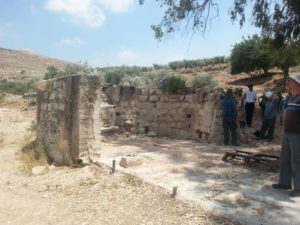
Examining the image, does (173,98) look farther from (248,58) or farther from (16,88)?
(16,88)

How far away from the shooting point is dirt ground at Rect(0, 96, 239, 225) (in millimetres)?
4694

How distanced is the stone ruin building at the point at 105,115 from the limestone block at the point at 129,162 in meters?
0.81

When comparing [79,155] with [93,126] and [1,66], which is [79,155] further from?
[1,66]

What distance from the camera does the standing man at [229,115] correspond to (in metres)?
9.73

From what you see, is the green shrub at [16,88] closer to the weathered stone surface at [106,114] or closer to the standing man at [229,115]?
the weathered stone surface at [106,114]

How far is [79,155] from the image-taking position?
291 inches

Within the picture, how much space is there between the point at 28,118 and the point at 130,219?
12093 mm

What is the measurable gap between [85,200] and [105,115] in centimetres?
654

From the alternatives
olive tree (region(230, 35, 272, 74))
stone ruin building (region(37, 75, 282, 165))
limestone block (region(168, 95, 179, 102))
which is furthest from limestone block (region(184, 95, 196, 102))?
olive tree (region(230, 35, 272, 74))

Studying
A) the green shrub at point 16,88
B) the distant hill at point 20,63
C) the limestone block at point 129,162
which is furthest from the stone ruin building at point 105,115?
the distant hill at point 20,63

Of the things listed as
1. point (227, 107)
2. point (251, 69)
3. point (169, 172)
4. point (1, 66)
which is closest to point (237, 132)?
point (227, 107)

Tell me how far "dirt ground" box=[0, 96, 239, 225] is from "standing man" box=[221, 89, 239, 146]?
4.30 metres

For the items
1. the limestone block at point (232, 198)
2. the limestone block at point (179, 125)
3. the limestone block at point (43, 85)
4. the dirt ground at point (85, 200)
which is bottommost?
the dirt ground at point (85, 200)

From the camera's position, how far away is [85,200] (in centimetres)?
548
